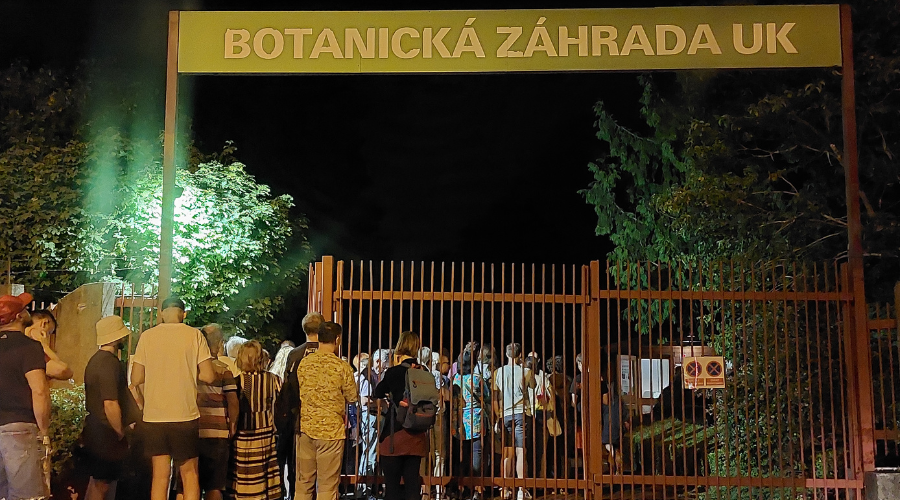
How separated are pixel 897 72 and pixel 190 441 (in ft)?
27.9

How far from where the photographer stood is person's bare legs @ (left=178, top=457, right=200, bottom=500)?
7.14 metres

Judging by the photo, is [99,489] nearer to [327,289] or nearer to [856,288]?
[327,289]

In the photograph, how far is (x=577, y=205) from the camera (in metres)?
34.8

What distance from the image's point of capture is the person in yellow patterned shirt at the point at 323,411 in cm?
746

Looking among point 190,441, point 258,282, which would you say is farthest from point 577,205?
point 190,441

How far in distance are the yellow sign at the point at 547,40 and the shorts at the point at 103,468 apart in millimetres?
3617

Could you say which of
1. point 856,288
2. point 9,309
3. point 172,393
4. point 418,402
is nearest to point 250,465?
point 172,393

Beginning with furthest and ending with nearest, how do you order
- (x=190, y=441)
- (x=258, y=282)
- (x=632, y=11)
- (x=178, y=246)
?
(x=258, y=282)
(x=178, y=246)
(x=632, y=11)
(x=190, y=441)

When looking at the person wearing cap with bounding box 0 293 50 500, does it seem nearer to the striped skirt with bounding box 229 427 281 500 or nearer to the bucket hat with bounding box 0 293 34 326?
the bucket hat with bounding box 0 293 34 326

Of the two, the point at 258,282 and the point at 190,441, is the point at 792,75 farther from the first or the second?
the point at 258,282

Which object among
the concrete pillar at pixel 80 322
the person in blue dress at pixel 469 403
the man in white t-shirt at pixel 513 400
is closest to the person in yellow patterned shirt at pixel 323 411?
the person in blue dress at pixel 469 403

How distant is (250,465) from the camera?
7.46 metres

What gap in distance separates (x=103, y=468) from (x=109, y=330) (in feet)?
3.54

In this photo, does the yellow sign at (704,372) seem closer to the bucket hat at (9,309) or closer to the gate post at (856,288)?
the gate post at (856,288)
